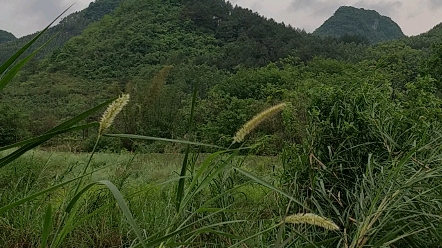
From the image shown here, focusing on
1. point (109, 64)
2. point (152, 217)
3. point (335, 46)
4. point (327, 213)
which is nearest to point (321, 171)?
point (327, 213)

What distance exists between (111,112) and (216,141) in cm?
873

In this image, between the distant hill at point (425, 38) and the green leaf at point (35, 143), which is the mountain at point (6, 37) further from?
the green leaf at point (35, 143)

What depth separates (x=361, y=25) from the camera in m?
106

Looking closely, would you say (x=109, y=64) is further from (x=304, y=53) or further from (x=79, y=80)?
(x=304, y=53)

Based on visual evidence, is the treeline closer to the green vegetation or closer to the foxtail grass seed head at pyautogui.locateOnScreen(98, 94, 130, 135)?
the green vegetation

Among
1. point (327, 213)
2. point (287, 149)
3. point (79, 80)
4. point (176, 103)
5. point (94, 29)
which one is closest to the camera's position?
point (327, 213)

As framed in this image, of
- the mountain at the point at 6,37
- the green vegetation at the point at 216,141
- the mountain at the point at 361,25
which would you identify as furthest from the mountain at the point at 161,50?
the mountain at the point at 6,37

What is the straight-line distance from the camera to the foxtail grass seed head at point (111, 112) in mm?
678

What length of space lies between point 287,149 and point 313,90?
42 cm

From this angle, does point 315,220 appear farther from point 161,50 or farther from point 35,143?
point 161,50

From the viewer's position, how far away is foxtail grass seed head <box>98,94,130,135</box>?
2.22 ft

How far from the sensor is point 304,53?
4547 centimetres

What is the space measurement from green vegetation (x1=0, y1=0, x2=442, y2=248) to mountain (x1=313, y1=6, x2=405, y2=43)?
42.1m

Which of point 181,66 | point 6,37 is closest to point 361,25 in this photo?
point 181,66
